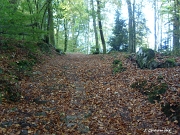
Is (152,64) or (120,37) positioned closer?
(152,64)

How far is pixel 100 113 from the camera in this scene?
7000mm

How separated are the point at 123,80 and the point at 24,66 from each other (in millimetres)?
5281

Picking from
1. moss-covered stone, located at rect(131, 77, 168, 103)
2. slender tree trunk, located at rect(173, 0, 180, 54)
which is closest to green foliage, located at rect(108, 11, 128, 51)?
slender tree trunk, located at rect(173, 0, 180, 54)

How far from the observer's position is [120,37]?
22047 mm

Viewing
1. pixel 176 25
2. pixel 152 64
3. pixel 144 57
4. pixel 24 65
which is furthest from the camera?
pixel 176 25

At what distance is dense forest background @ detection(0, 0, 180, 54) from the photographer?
32.1 feet

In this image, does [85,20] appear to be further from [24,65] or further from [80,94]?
[80,94]

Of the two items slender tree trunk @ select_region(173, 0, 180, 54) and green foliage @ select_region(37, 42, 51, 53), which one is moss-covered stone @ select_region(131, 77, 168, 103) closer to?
slender tree trunk @ select_region(173, 0, 180, 54)

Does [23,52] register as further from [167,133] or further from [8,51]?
[167,133]

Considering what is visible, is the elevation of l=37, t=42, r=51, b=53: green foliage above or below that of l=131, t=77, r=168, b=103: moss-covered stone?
above

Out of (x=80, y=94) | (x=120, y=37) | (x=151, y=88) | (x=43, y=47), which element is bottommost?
(x=80, y=94)

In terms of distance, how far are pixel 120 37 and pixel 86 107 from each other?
1567 centimetres

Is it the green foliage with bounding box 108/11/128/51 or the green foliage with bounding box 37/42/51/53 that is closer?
the green foliage with bounding box 37/42/51/53

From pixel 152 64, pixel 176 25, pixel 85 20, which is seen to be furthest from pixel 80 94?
pixel 85 20
